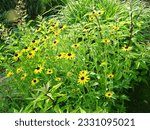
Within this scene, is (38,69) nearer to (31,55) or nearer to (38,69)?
(38,69)

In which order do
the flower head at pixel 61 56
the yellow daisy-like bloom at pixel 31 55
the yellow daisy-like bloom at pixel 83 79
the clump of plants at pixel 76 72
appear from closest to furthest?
the yellow daisy-like bloom at pixel 83 79
the clump of plants at pixel 76 72
the flower head at pixel 61 56
the yellow daisy-like bloom at pixel 31 55

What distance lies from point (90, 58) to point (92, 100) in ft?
2.03

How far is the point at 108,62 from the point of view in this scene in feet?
13.0

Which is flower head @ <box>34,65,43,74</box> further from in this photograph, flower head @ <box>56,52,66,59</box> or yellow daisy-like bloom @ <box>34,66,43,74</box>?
flower head @ <box>56,52,66,59</box>

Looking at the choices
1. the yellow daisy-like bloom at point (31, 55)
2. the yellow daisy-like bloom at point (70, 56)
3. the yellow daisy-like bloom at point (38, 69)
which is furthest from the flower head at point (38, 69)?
the yellow daisy-like bloom at point (70, 56)

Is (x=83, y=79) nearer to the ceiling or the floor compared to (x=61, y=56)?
nearer to the floor

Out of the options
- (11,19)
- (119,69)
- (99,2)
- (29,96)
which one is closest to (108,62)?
(119,69)

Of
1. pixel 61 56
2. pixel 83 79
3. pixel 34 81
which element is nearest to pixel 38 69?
pixel 34 81

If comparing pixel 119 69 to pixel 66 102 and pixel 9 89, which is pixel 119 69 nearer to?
pixel 66 102

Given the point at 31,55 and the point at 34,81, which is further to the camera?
the point at 31,55

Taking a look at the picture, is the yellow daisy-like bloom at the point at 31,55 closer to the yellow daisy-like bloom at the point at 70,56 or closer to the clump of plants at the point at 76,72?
the clump of plants at the point at 76,72

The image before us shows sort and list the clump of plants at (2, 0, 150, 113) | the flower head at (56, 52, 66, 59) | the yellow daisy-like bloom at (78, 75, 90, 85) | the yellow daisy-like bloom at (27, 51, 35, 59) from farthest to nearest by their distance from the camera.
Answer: the yellow daisy-like bloom at (27, 51, 35, 59) < the flower head at (56, 52, 66, 59) < the clump of plants at (2, 0, 150, 113) < the yellow daisy-like bloom at (78, 75, 90, 85)

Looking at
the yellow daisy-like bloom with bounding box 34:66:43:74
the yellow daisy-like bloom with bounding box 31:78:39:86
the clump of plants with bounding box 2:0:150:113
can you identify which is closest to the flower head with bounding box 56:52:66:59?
the clump of plants with bounding box 2:0:150:113

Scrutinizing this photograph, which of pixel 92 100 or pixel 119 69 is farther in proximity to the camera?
pixel 119 69
